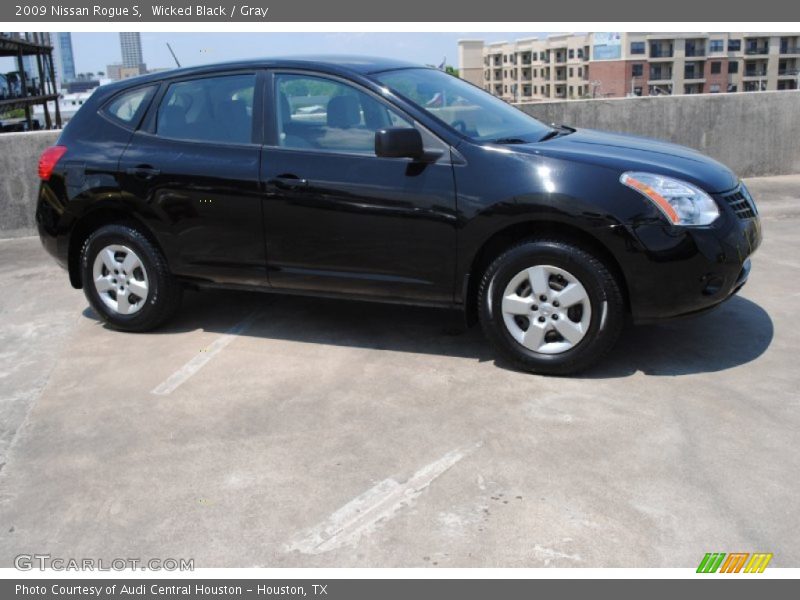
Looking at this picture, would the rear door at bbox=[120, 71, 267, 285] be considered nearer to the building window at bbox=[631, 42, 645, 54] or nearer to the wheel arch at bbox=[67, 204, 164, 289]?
the wheel arch at bbox=[67, 204, 164, 289]

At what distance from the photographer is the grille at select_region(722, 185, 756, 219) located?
4648mm

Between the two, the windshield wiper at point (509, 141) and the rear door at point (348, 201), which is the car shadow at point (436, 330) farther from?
the windshield wiper at point (509, 141)

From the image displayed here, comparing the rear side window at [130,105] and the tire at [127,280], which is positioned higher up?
the rear side window at [130,105]

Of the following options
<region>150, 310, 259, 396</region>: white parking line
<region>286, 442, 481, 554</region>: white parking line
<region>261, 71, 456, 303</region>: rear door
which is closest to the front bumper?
<region>261, 71, 456, 303</region>: rear door

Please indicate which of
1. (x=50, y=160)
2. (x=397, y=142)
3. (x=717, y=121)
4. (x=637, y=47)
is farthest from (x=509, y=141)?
(x=637, y=47)

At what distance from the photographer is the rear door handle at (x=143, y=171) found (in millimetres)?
5488

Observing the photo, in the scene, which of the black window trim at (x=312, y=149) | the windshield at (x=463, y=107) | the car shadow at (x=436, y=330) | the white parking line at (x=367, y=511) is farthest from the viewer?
the windshield at (x=463, y=107)

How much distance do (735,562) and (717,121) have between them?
8.09 metres

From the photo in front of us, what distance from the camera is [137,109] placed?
569cm

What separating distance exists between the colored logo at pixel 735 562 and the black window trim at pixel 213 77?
11.4ft

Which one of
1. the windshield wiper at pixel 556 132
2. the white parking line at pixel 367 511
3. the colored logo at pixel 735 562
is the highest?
the windshield wiper at pixel 556 132

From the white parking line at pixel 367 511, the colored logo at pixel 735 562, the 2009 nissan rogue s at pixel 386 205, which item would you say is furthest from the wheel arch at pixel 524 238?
the colored logo at pixel 735 562

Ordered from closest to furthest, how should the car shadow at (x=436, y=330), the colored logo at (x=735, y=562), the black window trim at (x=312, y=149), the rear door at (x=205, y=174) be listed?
the colored logo at (x=735, y=562)
the black window trim at (x=312, y=149)
the car shadow at (x=436, y=330)
the rear door at (x=205, y=174)

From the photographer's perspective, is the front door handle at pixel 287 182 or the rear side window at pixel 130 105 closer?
the front door handle at pixel 287 182
